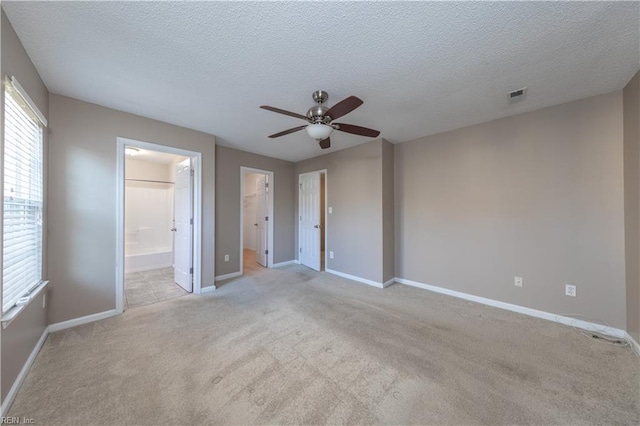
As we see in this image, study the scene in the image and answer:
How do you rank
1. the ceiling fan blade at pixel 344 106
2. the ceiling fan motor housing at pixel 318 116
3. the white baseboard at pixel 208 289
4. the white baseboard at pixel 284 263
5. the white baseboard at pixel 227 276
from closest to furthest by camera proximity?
the ceiling fan blade at pixel 344 106 → the ceiling fan motor housing at pixel 318 116 → the white baseboard at pixel 208 289 → the white baseboard at pixel 227 276 → the white baseboard at pixel 284 263

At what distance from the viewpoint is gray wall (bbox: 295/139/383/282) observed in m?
3.78

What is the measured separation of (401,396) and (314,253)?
11.1 ft

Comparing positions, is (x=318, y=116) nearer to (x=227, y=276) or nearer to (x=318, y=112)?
(x=318, y=112)

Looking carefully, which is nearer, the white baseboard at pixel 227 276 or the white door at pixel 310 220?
the white baseboard at pixel 227 276

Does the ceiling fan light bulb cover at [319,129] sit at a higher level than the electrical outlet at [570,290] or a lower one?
higher

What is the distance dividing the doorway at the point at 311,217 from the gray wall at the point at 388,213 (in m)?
1.22

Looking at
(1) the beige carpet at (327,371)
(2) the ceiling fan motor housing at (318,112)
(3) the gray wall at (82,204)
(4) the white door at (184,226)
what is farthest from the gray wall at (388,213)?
(3) the gray wall at (82,204)

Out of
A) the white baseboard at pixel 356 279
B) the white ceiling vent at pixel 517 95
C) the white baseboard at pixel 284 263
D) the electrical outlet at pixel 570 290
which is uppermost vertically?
the white ceiling vent at pixel 517 95

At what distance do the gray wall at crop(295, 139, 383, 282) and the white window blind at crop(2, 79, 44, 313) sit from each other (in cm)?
371

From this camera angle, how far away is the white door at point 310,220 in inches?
188

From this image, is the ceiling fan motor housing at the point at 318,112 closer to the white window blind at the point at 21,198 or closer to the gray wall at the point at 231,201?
the white window blind at the point at 21,198

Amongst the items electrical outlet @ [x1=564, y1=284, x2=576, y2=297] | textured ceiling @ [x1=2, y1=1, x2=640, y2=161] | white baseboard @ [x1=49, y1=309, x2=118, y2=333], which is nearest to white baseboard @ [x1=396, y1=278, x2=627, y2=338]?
electrical outlet @ [x1=564, y1=284, x2=576, y2=297]

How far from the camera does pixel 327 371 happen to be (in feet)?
5.79

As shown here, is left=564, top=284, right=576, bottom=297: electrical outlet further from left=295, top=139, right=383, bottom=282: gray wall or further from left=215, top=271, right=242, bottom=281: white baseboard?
left=215, top=271, right=242, bottom=281: white baseboard
